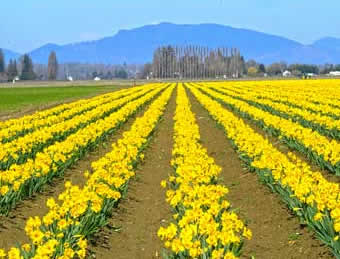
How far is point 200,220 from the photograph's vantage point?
628 cm

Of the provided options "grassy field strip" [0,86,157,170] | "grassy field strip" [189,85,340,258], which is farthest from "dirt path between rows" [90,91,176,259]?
"grassy field strip" [0,86,157,170]

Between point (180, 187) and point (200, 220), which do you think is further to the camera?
point (180, 187)

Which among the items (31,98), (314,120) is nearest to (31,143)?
(314,120)

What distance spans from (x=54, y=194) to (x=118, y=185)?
1.99 metres

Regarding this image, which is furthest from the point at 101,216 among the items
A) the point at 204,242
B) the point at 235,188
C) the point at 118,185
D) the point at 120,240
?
the point at 235,188

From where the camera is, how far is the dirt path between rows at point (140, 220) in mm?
8031

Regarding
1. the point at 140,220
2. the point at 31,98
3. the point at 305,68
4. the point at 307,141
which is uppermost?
the point at 305,68

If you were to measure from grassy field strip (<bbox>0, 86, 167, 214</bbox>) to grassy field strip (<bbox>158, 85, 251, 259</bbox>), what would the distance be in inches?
94.8

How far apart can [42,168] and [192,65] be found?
6180 inches

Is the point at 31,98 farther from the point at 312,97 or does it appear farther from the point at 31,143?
the point at 31,143

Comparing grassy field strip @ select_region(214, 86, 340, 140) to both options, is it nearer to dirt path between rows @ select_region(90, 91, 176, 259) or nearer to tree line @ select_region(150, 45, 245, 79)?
dirt path between rows @ select_region(90, 91, 176, 259)

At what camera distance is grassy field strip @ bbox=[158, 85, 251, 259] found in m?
5.66

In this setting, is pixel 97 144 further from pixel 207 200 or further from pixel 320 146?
pixel 207 200

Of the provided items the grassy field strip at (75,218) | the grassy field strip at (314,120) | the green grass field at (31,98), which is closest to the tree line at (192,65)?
the green grass field at (31,98)
